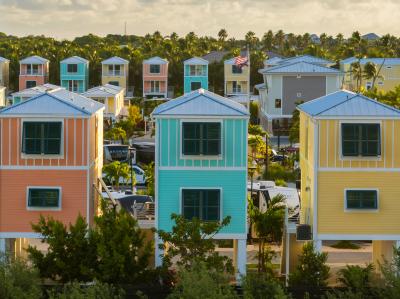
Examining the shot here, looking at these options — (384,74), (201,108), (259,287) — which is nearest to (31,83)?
(384,74)

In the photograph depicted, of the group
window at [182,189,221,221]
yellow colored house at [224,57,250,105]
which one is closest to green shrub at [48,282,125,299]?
window at [182,189,221,221]

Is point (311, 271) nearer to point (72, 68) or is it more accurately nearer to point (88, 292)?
point (88, 292)

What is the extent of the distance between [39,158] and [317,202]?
8.56 metres

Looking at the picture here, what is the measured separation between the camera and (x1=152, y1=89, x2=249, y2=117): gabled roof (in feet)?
89.6

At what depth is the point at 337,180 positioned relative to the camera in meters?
27.8

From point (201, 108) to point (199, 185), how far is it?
7.58 feet

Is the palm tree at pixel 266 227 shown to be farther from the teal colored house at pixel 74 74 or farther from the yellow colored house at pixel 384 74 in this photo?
the teal colored house at pixel 74 74

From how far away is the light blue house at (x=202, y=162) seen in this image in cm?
2731

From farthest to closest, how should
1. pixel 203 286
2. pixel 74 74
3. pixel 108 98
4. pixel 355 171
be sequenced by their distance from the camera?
pixel 74 74, pixel 108 98, pixel 355 171, pixel 203 286

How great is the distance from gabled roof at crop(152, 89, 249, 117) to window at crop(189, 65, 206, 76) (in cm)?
5733

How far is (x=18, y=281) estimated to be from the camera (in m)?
22.8

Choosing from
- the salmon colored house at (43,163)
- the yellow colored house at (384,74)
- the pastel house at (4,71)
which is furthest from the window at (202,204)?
the pastel house at (4,71)

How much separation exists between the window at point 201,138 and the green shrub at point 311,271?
13.4 ft

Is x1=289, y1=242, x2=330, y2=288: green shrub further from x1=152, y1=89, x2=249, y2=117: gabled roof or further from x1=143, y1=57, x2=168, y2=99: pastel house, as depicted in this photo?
x1=143, y1=57, x2=168, y2=99: pastel house
